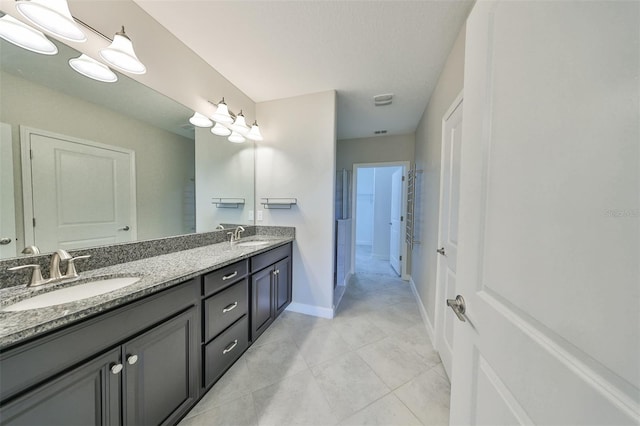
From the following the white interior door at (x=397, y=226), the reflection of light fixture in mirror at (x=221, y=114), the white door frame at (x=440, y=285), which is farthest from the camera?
the white interior door at (x=397, y=226)

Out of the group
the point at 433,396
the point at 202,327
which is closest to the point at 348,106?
the point at 202,327

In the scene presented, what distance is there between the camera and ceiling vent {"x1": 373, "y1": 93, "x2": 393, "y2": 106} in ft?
7.76

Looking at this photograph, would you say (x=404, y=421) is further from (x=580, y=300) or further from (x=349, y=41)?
(x=349, y=41)

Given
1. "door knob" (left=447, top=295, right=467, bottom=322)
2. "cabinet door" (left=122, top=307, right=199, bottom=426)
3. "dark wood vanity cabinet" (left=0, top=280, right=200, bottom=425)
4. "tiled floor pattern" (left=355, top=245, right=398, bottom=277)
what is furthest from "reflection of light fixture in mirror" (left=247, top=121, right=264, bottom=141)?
"tiled floor pattern" (left=355, top=245, right=398, bottom=277)

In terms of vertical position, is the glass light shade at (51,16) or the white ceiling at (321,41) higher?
the white ceiling at (321,41)

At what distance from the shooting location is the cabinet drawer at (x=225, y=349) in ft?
4.46

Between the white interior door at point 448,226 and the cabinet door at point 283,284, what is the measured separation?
4.84 feet

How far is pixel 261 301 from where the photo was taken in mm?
1894

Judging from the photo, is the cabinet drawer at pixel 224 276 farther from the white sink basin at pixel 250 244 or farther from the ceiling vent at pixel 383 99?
the ceiling vent at pixel 383 99

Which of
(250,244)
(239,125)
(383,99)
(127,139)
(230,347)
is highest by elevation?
(383,99)

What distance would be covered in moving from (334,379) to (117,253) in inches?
66.2

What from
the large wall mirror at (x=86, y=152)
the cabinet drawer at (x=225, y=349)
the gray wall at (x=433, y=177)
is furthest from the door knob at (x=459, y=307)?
the large wall mirror at (x=86, y=152)

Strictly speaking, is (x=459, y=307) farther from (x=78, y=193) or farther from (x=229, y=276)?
(x=78, y=193)

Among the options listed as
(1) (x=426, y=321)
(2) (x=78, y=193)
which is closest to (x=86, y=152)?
(2) (x=78, y=193)
